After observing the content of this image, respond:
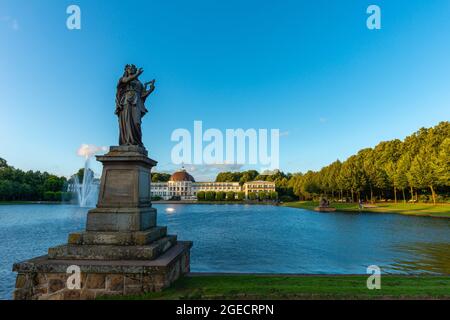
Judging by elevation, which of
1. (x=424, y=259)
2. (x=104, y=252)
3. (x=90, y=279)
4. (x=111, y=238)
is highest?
(x=111, y=238)

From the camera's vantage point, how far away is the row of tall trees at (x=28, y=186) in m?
95.1

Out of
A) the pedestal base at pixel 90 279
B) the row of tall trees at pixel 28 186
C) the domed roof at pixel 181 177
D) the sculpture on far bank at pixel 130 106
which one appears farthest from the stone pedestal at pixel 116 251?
the domed roof at pixel 181 177

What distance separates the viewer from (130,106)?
8.79 m

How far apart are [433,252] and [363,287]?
12404 millimetres

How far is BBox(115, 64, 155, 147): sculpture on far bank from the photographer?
8.71m

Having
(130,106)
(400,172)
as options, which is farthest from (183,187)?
(130,106)

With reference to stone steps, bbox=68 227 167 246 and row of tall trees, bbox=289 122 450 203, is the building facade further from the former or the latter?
stone steps, bbox=68 227 167 246

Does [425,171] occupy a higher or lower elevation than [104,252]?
higher

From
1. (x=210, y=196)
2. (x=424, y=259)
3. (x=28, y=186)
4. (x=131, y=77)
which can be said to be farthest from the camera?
(x=210, y=196)

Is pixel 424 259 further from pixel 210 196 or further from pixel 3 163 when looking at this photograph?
pixel 3 163

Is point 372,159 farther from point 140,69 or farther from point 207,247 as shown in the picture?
point 140,69

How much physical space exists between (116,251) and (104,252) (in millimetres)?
323

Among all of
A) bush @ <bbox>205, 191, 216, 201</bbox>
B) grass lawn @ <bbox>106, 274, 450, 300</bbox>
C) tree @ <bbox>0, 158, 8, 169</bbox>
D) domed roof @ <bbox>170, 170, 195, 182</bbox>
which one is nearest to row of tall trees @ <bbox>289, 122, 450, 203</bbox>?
grass lawn @ <bbox>106, 274, 450, 300</bbox>
